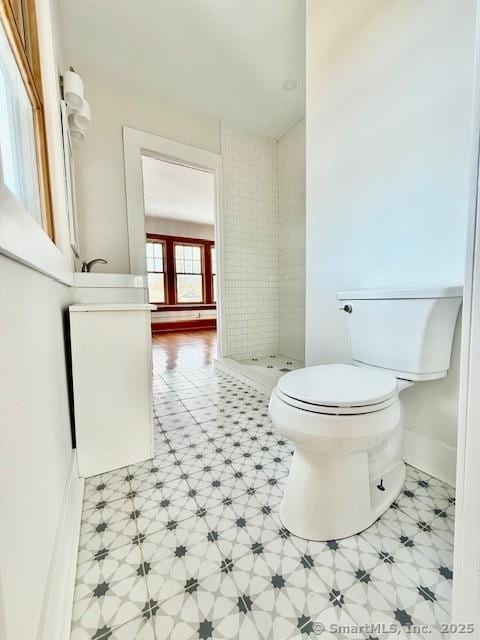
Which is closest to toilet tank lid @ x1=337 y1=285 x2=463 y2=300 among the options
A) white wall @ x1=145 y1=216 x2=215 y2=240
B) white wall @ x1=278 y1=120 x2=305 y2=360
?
white wall @ x1=278 y1=120 x2=305 y2=360

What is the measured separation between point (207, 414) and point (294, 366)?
1.21 metres

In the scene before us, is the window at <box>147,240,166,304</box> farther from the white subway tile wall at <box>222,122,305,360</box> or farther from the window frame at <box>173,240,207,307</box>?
the white subway tile wall at <box>222,122,305,360</box>

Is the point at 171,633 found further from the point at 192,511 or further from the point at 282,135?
the point at 282,135

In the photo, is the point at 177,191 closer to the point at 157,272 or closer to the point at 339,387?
the point at 157,272

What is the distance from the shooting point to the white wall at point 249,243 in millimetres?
2859

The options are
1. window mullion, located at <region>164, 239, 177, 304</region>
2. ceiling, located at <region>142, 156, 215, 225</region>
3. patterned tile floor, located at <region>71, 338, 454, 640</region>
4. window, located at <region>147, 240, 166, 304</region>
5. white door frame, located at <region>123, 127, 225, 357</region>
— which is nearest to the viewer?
patterned tile floor, located at <region>71, 338, 454, 640</region>

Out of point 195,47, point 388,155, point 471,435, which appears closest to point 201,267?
point 195,47

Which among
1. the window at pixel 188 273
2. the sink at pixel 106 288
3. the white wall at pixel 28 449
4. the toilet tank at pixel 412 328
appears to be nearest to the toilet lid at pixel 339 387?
the toilet tank at pixel 412 328

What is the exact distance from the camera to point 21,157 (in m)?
1.00

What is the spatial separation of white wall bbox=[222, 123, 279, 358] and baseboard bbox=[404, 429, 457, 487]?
6.13 ft

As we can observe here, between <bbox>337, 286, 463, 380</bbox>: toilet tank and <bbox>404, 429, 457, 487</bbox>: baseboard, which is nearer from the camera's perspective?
<bbox>337, 286, 463, 380</bbox>: toilet tank

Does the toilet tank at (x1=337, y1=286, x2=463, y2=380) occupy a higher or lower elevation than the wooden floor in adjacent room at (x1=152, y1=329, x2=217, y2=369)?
higher

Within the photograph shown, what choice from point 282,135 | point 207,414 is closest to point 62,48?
point 282,135

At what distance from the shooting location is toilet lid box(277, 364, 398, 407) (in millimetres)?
824
